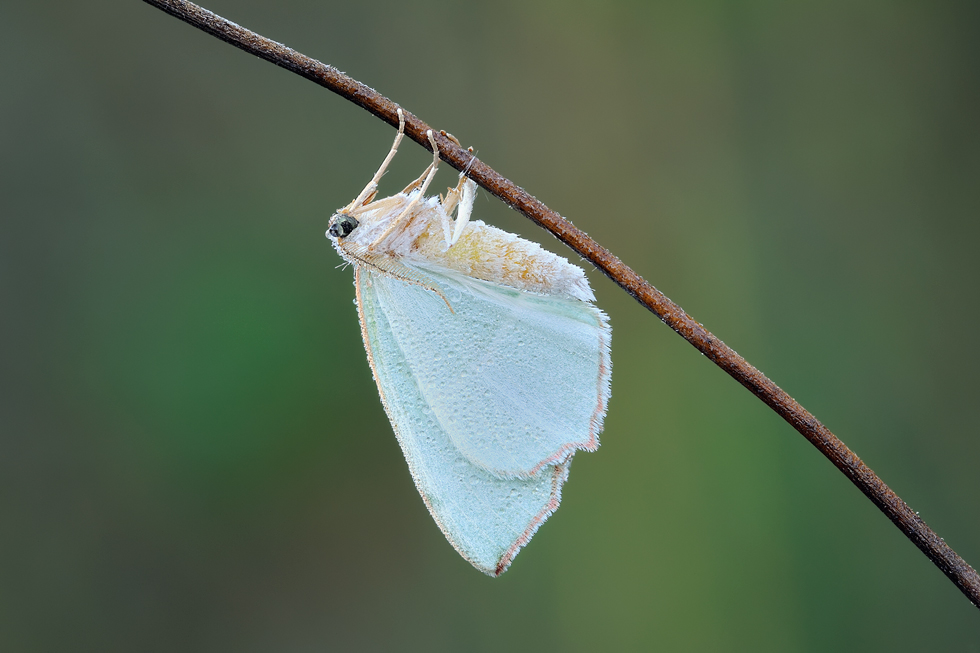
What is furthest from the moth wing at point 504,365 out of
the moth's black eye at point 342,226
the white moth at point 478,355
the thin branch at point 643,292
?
the thin branch at point 643,292

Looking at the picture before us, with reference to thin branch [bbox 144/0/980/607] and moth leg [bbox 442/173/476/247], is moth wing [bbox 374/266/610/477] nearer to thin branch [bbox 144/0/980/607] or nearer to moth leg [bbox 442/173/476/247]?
moth leg [bbox 442/173/476/247]

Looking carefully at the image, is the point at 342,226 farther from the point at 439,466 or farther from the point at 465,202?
the point at 439,466

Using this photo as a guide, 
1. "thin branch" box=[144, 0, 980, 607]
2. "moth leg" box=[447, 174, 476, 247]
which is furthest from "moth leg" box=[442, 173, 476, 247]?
"thin branch" box=[144, 0, 980, 607]

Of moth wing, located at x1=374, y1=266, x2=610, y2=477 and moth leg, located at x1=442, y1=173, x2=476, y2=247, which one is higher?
moth leg, located at x1=442, y1=173, x2=476, y2=247

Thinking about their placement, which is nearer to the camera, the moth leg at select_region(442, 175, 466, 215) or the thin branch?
the thin branch

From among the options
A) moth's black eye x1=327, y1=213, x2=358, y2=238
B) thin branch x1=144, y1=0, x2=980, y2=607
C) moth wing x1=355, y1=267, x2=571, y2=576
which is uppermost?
thin branch x1=144, y1=0, x2=980, y2=607

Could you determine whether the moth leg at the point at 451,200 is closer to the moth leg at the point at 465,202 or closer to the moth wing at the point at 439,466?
the moth leg at the point at 465,202

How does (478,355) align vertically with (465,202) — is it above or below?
below

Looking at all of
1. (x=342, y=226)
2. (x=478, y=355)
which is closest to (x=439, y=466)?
(x=478, y=355)
